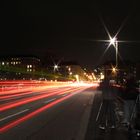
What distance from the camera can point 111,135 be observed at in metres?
10.8

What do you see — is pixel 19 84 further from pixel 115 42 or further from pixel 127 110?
pixel 127 110

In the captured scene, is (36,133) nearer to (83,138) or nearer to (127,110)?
(83,138)

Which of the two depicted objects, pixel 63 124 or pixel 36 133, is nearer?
pixel 36 133

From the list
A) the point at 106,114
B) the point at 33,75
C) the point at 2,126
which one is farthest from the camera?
the point at 33,75

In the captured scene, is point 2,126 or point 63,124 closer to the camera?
point 2,126

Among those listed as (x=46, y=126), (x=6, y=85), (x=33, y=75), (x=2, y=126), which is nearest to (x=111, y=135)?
(x=46, y=126)

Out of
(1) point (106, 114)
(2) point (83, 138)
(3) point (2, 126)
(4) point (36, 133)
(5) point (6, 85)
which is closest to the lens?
(2) point (83, 138)

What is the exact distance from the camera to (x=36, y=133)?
1136 cm

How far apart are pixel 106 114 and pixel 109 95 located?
64 cm

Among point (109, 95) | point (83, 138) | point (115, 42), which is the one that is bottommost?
point (83, 138)

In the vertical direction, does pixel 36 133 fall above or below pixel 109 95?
below

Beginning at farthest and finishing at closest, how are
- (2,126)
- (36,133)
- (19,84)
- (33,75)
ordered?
(33,75)
(19,84)
(2,126)
(36,133)

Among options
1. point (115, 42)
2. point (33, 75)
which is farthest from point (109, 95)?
point (33, 75)

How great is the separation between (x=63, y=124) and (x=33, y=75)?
207 ft
